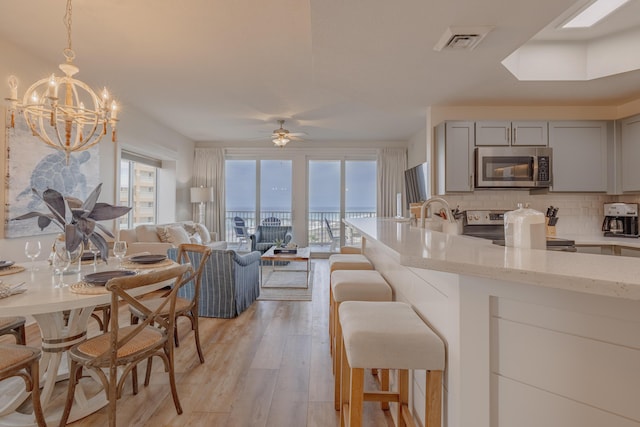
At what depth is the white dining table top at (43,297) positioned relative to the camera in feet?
4.57

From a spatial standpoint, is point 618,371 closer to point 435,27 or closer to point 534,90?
point 435,27

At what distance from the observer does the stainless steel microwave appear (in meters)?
3.50

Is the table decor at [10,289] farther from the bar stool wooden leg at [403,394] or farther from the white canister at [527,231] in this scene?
the white canister at [527,231]

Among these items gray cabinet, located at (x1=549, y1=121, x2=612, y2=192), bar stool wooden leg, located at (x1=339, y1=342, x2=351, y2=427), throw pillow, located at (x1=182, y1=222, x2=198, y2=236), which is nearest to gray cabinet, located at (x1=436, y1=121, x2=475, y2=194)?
gray cabinet, located at (x1=549, y1=121, x2=612, y2=192)

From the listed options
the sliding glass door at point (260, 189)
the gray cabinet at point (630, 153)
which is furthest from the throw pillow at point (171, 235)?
the gray cabinet at point (630, 153)

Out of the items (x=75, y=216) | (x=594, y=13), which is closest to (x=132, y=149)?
(x=75, y=216)

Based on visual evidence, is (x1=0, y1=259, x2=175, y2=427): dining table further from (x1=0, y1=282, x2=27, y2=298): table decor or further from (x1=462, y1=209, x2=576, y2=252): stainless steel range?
(x1=462, y1=209, x2=576, y2=252): stainless steel range

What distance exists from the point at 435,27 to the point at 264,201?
19.4ft

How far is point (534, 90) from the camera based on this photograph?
3219mm

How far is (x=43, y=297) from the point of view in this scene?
151 centimetres

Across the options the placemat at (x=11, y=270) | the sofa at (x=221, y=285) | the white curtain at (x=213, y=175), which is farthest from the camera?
the white curtain at (x=213, y=175)

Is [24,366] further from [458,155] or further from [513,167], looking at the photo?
[513,167]

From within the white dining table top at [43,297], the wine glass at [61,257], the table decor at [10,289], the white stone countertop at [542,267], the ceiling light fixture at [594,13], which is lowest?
the white dining table top at [43,297]

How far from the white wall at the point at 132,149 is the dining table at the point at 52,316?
168cm
